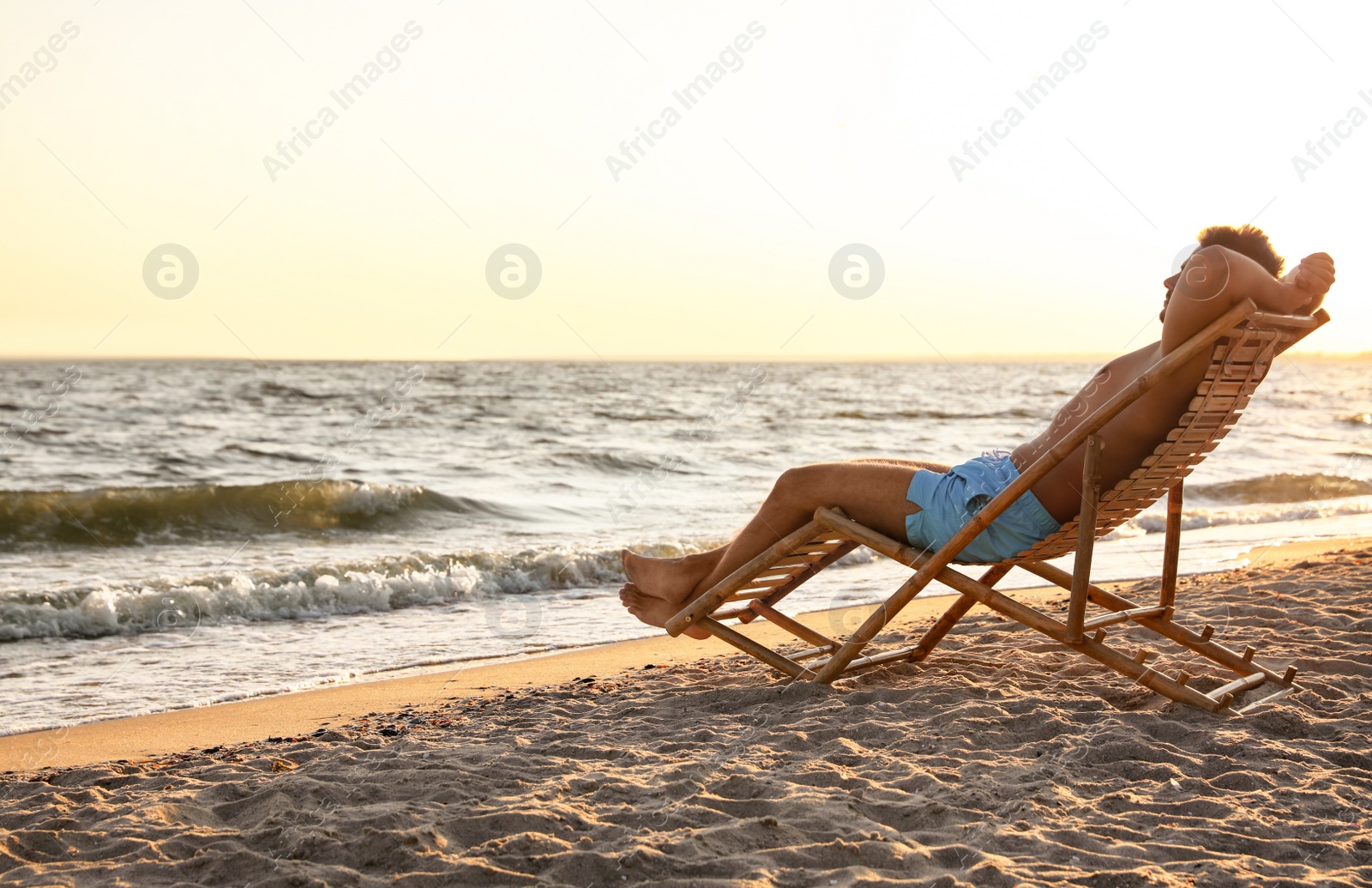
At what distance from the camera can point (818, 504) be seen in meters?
3.58

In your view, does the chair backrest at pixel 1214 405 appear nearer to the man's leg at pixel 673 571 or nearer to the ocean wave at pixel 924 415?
Answer: the man's leg at pixel 673 571

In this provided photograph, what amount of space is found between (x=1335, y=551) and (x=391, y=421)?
17743 millimetres

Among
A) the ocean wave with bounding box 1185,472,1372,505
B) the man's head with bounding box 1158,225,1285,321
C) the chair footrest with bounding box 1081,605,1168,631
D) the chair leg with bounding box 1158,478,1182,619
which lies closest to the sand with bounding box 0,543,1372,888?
the chair footrest with bounding box 1081,605,1168,631

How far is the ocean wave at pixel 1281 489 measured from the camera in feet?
41.7

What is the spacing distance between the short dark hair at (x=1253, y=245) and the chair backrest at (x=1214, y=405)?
190 mm

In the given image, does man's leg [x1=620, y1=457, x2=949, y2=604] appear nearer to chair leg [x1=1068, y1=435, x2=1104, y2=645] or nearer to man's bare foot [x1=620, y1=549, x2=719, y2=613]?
man's bare foot [x1=620, y1=549, x2=719, y2=613]

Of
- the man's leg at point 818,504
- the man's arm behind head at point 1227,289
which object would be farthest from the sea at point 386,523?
the man's arm behind head at point 1227,289

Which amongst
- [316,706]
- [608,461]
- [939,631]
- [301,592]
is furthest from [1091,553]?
[608,461]

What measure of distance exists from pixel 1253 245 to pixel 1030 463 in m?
0.91

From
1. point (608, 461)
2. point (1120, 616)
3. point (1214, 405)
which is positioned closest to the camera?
point (1214, 405)

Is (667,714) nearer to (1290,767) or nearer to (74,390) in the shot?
(1290,767)

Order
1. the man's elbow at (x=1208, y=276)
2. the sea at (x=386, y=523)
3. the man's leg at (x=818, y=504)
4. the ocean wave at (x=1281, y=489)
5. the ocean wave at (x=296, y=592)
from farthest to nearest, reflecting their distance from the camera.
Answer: the ocean wave at (x=1281, y=489) → the ocean wave at (x=296, y=592) → the sea at (x=386, y=523) → the man's leg at (x=818, y=504) → the man's elbow at (x=1208, y=276)

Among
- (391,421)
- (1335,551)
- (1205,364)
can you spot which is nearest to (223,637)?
(1205,364)

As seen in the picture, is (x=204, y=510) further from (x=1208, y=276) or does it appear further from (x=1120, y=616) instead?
(x=1208, y=276)
